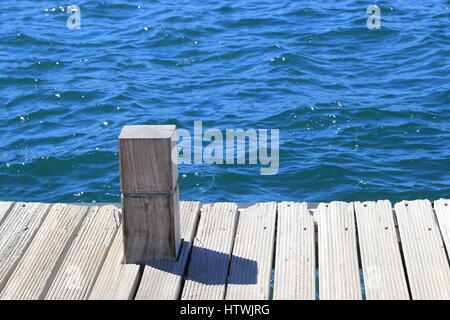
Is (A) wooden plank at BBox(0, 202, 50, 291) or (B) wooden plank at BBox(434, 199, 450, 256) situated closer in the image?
(A) wooden plank at BBox(0, 202, 50, 291)

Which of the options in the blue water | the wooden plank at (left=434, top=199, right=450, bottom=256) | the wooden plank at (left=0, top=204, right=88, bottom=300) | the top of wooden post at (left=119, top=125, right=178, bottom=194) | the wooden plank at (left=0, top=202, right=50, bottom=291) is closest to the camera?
the top of wooden post at (left=119, top=125, right=178, bottom=194)

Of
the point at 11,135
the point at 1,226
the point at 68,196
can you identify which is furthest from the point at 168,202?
the point at 11,135

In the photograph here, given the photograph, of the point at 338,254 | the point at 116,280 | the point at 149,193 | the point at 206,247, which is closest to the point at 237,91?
the point at 206,247

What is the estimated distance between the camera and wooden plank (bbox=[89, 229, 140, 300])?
454 centimetres

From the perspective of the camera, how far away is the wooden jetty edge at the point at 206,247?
4578mm

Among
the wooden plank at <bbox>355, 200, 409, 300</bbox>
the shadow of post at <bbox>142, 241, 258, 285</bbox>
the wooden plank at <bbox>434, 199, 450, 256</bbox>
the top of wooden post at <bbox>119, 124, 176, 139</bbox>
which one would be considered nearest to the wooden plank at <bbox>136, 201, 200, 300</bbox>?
the shadow of post at <bbox>142, 241, 258, 285</bbox>

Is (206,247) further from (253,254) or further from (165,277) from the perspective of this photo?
(165,277)

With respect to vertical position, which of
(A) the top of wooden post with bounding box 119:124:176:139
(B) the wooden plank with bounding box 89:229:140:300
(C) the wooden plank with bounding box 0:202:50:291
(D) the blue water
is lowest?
(D) the blue water

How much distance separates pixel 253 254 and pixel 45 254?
1.10 meters

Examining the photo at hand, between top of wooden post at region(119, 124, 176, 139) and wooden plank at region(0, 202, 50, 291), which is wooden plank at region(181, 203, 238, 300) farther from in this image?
wooden plank at region(0, 202, 50, 291)

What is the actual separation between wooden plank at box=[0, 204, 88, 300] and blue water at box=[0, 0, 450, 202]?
3001mm

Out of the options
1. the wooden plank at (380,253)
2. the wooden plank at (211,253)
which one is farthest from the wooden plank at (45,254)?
the wooden plank at (380,253)

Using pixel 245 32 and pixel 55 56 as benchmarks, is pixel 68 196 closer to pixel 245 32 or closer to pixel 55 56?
pixel 55 56

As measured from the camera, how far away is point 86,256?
4.94 m
